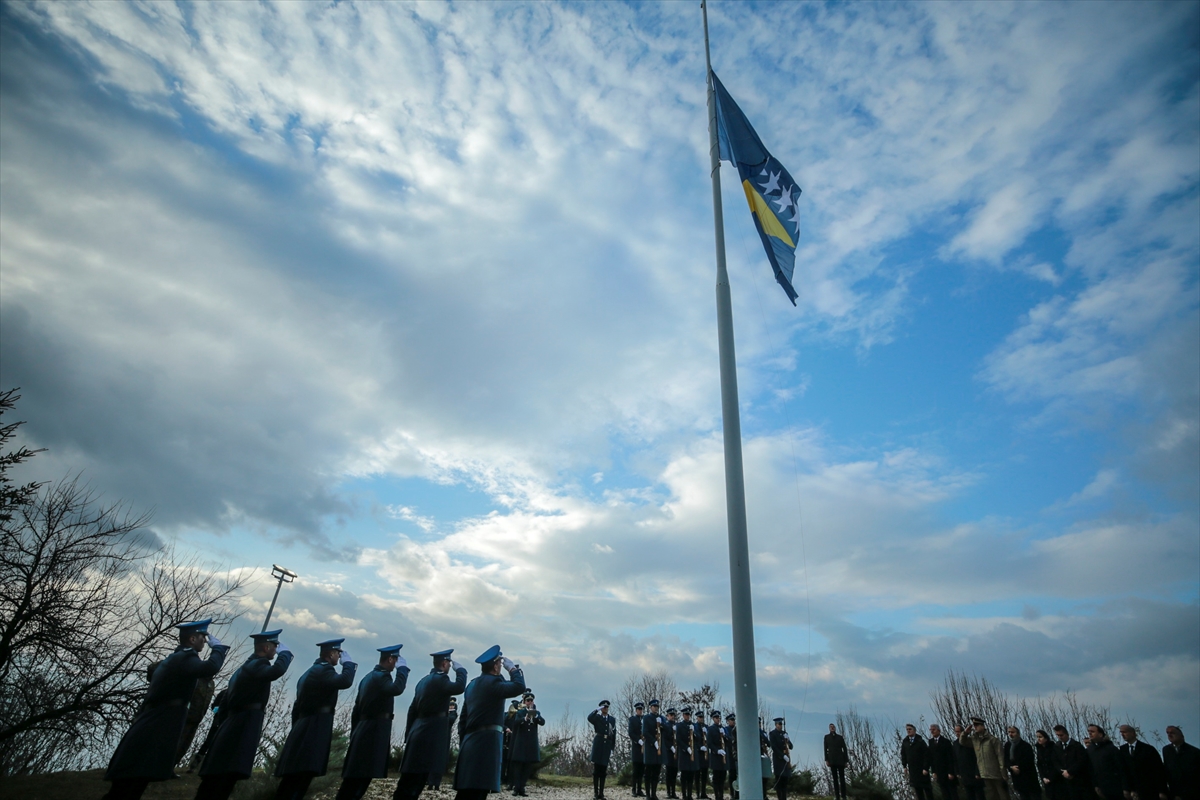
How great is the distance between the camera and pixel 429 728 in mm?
9234

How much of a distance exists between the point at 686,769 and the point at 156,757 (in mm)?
13167

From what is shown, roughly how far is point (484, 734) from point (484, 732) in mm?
24

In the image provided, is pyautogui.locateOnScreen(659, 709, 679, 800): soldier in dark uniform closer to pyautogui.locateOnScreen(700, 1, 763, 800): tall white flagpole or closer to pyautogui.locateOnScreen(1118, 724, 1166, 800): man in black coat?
pyautogui.locateOnScreen(1118, 724, 1166, 800): man in black coat

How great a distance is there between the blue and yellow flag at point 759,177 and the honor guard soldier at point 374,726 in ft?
31.4

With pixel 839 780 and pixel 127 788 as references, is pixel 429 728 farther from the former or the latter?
pixel 839 780

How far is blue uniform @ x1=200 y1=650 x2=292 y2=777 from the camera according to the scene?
8250 millimetres

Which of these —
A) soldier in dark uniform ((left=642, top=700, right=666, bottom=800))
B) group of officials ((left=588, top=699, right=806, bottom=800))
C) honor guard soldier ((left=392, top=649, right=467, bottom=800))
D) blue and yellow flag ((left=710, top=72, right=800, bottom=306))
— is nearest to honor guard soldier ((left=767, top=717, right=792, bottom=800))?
group of officials ((left=588, top=699, right=806, bottom=800))

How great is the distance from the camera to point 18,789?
1124 cm

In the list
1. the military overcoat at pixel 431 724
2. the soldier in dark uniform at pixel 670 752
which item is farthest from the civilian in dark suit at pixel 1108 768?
the military overcoat at pixel 431 724

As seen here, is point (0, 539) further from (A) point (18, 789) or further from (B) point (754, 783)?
(B) point (754, 783)

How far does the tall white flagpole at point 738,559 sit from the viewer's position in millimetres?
6988

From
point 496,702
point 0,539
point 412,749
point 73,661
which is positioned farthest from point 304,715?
point 0,539

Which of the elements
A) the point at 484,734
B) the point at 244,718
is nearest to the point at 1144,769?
the point at 484,734

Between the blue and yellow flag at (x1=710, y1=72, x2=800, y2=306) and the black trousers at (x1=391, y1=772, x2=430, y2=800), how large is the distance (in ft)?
34.0
